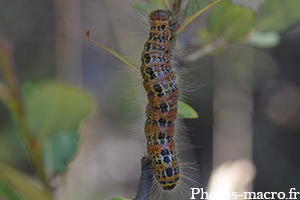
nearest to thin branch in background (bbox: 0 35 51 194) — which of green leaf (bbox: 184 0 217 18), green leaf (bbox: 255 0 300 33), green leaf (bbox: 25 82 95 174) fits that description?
green leaf (bbox: 25 82 95 174)

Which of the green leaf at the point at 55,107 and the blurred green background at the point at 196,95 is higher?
the blurred green background at the point at 196,95

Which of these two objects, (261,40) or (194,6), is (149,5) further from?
(261,40)

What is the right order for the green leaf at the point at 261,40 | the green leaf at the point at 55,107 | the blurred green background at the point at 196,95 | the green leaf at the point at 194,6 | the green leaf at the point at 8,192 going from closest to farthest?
1. the green leaf at the point at 8,192
2. the green leaf at the point at 55,107
3. the green leaf at the point at 194,6
4. the green leaf at the point at 261,40
5. the blurred green background at the point at 196,95

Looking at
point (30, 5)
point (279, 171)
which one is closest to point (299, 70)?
point (279, 171)

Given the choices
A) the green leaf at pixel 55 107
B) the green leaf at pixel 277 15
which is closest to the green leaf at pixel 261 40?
the green leaf at pixel 277 15

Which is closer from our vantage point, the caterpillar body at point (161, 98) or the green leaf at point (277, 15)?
the caterpillar body at point (161, 98)

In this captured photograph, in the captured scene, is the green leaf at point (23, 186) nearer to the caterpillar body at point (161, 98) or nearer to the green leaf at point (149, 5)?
the caterpillar body at point (161, 98)

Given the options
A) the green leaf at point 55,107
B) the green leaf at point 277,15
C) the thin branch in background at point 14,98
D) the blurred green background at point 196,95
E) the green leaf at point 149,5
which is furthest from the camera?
the blurred green background at point 196,95
